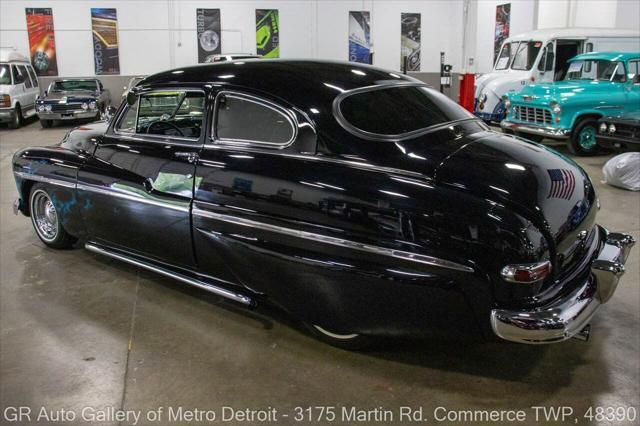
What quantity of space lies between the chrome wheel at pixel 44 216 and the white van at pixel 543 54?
10.2 m

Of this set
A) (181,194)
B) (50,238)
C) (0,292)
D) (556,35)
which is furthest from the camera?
(556,35)

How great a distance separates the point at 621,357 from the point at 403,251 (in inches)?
59.8

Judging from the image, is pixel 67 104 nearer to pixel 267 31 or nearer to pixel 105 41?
pixel 105 41

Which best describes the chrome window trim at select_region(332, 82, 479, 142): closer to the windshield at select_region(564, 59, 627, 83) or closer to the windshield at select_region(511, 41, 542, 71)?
the windshield at select_region(564, 59, 627, 83)

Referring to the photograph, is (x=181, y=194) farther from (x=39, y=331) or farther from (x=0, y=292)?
(x=0, y=292)

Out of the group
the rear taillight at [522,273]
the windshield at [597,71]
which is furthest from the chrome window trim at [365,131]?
the windshield at [597,71]

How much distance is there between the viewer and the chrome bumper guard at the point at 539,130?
933 cm

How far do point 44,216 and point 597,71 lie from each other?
913 centimetres

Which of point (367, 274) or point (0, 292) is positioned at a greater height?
point (367, 274)

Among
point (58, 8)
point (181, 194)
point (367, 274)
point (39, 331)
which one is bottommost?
point (39, 331)

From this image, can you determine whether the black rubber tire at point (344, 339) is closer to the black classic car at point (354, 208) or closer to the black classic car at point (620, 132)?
the black classic car at point (354, 208)

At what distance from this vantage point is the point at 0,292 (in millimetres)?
4145

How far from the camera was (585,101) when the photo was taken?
9.25 meters

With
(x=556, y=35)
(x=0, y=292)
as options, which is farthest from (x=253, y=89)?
(x=556, y=35)
